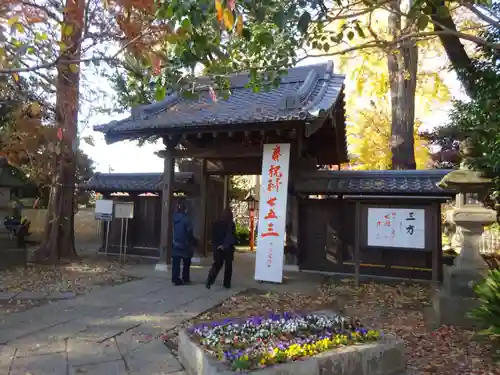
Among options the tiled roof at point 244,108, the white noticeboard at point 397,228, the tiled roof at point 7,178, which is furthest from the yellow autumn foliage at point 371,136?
the tiled roof at point 7,178

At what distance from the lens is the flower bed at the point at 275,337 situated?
3535 millimetres

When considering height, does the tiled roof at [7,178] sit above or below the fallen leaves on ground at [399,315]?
above

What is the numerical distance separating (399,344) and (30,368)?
12.4 feet

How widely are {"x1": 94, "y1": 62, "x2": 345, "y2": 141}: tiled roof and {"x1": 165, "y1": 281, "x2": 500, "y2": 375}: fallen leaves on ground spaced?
3552mm

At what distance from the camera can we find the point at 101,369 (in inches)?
163

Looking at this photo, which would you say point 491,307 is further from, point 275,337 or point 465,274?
point 275,337

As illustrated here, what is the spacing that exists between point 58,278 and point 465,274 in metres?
7.99

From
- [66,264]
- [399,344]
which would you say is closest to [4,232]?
[66,264]

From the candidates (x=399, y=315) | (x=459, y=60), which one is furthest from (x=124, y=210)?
(x=459, y=60)

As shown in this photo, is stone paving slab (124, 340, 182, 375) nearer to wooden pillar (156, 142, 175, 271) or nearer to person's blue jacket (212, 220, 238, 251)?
person's blue jacket (212, 220, 238, 251)

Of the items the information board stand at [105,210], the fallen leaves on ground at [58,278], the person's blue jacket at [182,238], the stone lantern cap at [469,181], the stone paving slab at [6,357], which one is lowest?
the stone paving slab at [6,357]

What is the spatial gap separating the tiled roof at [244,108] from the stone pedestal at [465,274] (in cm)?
341

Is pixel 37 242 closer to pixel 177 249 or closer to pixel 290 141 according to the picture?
pixel 177 249

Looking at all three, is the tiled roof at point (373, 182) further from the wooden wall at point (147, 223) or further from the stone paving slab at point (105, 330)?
the stone paving slab at point (105, 330)
